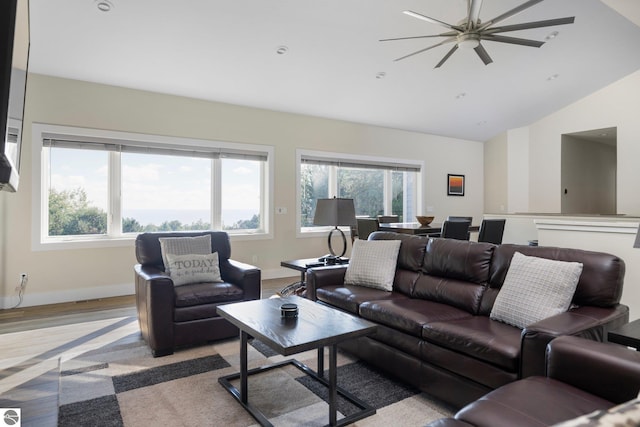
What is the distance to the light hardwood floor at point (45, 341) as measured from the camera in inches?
39.8

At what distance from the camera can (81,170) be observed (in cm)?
488

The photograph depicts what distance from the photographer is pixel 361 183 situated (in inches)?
288

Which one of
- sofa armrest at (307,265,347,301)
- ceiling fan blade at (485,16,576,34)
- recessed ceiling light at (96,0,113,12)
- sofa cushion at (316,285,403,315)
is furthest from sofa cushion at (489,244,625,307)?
recessed ceiling light at (96,0,113,12)

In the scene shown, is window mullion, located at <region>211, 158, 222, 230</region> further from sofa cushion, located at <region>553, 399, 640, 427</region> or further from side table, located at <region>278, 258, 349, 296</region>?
sofa cushion, located at <region>553, 399, 640, 427</region>

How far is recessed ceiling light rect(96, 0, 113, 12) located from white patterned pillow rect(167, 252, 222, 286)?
94.4 inches

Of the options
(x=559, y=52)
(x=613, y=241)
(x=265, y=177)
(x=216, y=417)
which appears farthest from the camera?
(x=265, y=177)

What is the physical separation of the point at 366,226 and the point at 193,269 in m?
2.70

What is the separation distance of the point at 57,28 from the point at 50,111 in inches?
44.7

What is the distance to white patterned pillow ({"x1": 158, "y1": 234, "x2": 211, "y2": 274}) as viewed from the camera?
359 cm

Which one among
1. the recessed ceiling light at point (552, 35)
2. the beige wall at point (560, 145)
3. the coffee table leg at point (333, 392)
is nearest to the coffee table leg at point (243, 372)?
the coffee table leg at point (333, 392)

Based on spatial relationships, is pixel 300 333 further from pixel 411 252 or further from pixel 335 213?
pixel 335 213

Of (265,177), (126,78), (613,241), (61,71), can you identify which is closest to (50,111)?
(61,71)

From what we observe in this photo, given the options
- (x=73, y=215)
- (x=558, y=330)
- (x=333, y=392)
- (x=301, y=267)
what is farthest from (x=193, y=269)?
(x=558, y=330)

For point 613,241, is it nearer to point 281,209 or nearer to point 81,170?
point 281,209
